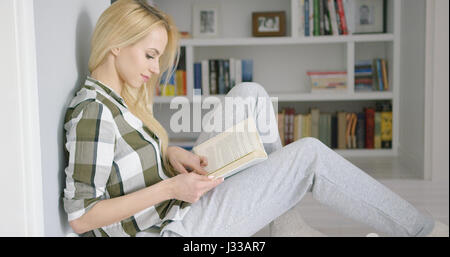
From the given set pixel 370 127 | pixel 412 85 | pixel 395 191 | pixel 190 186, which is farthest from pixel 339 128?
pixel 190 186

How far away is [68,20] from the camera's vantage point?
117cm

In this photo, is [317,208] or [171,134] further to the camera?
[171,134]

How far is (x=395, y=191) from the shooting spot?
247cm

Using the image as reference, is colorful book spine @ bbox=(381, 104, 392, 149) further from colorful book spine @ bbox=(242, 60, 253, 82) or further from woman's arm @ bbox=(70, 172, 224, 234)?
woman's arm @ bbox=(70, 172, 224, 234)

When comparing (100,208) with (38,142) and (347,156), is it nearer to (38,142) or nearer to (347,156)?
(38,142)

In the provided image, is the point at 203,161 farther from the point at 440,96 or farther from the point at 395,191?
the point at 440,96

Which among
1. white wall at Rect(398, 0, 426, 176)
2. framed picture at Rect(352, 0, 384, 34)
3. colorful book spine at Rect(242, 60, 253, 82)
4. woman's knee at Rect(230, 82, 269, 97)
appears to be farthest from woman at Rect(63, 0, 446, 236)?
framed picture at Rect(352, 0, 384, 34)

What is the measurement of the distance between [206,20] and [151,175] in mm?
2559

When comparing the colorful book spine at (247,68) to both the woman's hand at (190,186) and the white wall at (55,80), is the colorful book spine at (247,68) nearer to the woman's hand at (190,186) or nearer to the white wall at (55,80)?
the white wall at (55,80)

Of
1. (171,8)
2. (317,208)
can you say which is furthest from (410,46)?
(171,8)

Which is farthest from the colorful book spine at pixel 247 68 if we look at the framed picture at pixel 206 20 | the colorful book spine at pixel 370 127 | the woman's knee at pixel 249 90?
the woman's knee at pixel 249 90

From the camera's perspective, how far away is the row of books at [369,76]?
11.5 feet

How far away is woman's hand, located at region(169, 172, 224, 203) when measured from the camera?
1133 millimetres
